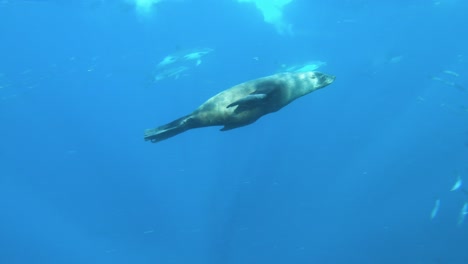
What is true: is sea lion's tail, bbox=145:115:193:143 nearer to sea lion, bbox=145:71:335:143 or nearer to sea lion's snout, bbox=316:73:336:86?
sea lion, bbox=145:71:335:143

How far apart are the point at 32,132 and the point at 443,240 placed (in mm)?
31702

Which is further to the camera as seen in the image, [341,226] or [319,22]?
[341,226]

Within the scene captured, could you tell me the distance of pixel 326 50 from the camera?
2648 centimetres

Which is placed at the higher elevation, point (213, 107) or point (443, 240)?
point (213, 107)

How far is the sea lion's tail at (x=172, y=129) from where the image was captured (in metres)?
4.97

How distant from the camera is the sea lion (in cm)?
463

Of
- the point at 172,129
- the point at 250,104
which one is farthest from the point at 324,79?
the point at 172,129

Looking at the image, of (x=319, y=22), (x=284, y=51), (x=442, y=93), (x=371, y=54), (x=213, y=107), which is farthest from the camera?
(x=442, y=93)

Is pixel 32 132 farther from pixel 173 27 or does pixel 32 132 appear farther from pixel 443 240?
pixel 443 240

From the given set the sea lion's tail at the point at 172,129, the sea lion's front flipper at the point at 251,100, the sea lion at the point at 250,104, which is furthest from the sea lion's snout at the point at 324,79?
the sea lion's tail at the point at 172,129

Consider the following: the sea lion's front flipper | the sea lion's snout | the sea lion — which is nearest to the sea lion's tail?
the sea lion

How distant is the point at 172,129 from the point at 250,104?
3.67ft

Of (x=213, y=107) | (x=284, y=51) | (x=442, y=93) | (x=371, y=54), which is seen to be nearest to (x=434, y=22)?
(x=371, y=54)

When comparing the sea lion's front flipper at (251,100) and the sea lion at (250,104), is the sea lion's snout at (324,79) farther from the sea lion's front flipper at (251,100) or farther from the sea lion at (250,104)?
the sea lion's front flipper at (251,100)
